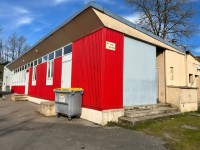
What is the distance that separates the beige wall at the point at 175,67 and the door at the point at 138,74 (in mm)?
1671

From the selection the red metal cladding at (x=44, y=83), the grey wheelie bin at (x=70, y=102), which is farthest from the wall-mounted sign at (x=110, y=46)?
the red metal cladding at (x=44, y=83)

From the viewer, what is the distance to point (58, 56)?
13.4m

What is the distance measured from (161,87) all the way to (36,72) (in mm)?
10536

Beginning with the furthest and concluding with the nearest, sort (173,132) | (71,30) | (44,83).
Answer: (44,83)
(71,30)
(173,132)

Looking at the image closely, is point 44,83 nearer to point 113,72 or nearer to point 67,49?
point 67,49

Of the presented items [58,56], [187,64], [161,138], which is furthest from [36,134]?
[187,64]

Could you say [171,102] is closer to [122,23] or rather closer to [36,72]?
[122,23]

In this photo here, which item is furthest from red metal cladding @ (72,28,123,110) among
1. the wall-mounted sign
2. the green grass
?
the green grass

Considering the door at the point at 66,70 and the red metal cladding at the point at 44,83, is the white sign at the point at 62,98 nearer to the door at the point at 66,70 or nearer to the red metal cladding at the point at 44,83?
the door at the point at 66,70

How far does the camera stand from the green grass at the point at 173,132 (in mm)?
6070

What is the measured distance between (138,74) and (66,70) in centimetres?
403

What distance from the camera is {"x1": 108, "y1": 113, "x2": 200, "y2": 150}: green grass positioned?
6070 millimetres

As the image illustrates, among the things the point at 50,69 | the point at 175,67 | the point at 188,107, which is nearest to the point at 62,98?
the point at 50,69

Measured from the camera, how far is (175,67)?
13578 millimetres
